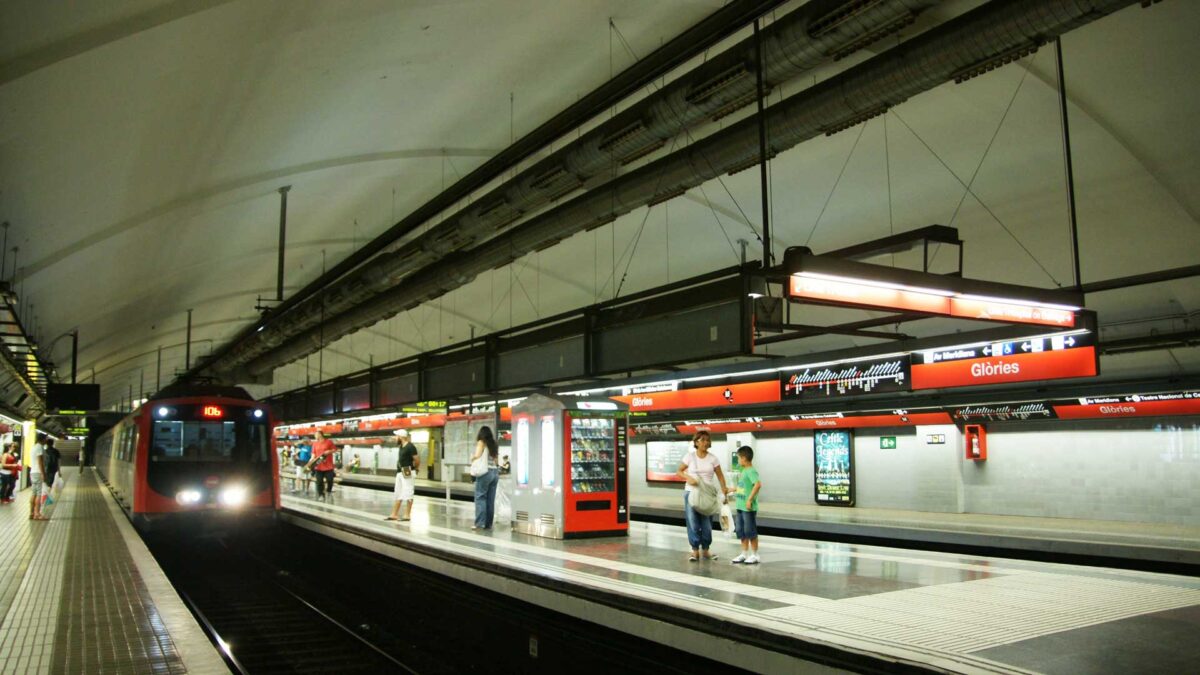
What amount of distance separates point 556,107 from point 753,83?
359cm

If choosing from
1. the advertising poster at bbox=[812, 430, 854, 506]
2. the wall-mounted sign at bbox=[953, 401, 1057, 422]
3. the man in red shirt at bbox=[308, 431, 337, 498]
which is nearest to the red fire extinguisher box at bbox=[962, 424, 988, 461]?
the wall-mounted sign at bbox=[953, 401, 1057, 422]

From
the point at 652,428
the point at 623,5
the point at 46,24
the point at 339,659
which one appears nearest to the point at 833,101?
the point at 623,5

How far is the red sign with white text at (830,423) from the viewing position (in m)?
18.1

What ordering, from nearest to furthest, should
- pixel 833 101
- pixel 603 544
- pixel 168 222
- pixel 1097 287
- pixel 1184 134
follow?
pixel 833 101, pixel 1097 287, pixel 1184 134, pixel 603 544, pixel 168 222

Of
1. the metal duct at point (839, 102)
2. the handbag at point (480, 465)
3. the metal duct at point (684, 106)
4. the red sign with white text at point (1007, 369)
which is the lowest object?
the handbag at point (480, 465)

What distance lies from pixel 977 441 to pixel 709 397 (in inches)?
240

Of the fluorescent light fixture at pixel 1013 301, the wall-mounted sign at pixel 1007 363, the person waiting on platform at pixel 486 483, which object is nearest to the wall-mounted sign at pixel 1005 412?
the wall-mounted sign at pixel 1007 363

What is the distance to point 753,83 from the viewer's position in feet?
25.3

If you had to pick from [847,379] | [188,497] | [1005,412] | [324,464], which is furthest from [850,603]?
[324,464]

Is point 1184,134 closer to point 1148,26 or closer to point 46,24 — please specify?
point 1148,26

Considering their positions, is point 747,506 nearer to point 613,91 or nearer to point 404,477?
point 613,91

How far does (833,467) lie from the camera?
20594 mm

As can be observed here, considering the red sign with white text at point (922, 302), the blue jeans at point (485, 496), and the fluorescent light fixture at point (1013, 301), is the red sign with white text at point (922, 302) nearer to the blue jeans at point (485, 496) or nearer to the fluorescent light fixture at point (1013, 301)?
the fluorescent light fixture at point (1013, 301)

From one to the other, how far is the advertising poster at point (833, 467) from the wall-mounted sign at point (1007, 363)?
321 inches
